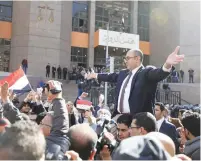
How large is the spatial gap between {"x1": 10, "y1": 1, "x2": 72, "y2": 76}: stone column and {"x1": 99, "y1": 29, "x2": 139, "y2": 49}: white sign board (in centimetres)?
A: 359

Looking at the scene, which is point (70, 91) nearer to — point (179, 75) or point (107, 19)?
point (179, 75)

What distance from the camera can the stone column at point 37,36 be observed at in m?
25.6

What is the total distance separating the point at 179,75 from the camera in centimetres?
2438

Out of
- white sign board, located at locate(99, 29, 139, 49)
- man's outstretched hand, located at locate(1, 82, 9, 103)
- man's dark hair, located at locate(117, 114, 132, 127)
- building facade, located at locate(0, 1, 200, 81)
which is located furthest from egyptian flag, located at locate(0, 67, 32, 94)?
white sign board, located at locate(99, 29, 139, 49)

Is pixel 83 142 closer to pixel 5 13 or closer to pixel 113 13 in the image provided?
pixel 5 13

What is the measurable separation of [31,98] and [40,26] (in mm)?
20772

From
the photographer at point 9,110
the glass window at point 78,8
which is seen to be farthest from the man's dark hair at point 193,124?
the glass window at point 78,8

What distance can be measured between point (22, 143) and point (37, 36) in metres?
25.0

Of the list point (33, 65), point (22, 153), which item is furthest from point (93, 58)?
point (22, 153)

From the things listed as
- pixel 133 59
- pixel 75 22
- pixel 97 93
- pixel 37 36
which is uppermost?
pixel 75 22

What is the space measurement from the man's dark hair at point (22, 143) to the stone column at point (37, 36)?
24.2 meters

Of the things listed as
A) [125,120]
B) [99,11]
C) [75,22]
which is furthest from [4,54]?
[125,120]

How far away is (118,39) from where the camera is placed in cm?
2850

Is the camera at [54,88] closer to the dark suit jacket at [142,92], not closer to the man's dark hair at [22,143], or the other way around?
the dark suit jacket at [142,92]
